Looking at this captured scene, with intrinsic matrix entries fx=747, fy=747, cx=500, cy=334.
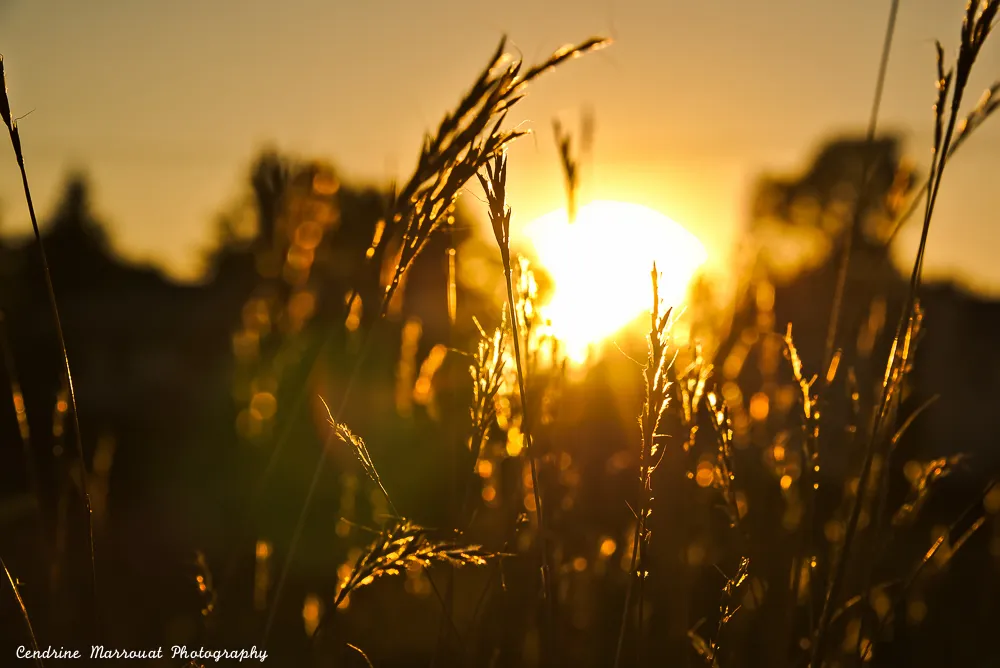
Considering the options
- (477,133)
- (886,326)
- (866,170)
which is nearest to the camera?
(477,133)

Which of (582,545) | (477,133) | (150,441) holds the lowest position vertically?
(150,441)

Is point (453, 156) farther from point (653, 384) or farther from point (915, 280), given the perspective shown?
point (915, 280)

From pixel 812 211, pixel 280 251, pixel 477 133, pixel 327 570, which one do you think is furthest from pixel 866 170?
pixel 812 211

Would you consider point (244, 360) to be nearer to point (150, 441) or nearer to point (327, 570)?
point (327, 570)

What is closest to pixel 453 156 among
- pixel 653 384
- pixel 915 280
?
pixel 653 384

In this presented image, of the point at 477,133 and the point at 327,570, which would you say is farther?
the point at 327,570

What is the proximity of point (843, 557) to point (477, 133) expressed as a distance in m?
A: 0.84

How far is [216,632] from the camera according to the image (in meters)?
1.34

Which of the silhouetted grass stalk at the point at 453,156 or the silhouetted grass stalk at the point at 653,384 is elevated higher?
the silhouetted grass stalk at the point at 453,156

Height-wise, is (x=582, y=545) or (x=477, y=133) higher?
(x=477, y=133)

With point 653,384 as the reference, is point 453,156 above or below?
above

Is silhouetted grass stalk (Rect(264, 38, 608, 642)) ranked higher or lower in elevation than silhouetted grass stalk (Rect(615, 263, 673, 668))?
higher

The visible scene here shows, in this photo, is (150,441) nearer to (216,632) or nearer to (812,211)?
(216,632)

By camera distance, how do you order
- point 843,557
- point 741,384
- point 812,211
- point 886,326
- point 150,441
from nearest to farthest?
point 843,557, point 886,326, point 741,384, point 150,441, point 812,211
